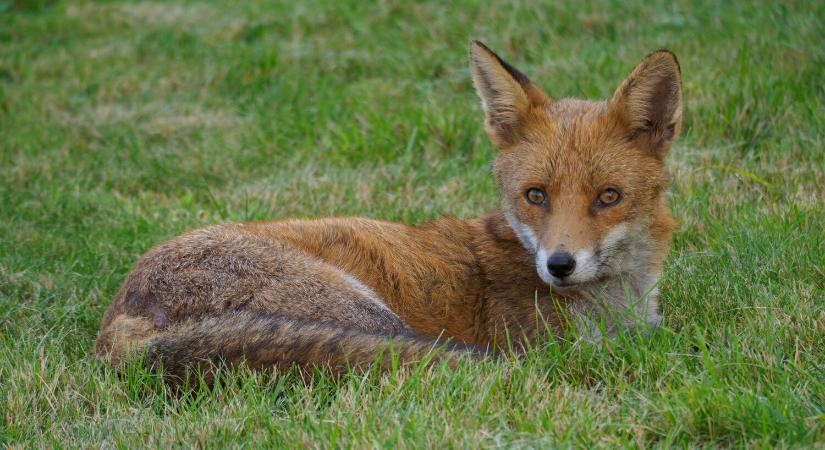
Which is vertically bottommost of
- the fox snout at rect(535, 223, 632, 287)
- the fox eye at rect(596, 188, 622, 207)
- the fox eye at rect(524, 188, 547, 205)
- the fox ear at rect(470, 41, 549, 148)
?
the fox snout at rect(535, 223, 632, 287)

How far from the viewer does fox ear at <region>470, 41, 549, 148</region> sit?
15.4 feet

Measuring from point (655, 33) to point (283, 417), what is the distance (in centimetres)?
599

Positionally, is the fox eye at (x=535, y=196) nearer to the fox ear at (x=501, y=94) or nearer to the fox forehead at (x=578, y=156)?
the fox forehead at (x=578, y=156)

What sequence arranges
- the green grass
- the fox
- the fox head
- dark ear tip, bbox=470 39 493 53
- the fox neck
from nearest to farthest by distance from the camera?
the green grass → the fox → the fox head → the fox neck → dark ear tip, bbox=470 39 493 53

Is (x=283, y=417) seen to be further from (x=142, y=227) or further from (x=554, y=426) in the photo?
(x=142, y=227)

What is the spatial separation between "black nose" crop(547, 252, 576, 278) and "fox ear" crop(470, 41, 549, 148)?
38.7 inches

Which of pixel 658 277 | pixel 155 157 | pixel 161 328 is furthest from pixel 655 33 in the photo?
pixel 161 328

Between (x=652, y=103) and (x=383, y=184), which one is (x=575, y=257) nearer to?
(x=652, y=103)

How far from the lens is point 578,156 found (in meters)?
4.33

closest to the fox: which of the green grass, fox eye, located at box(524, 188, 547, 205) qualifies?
fox eye, located at box(524, 188, 547, 205)

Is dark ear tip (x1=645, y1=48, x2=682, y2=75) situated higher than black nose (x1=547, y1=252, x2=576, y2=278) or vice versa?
dark ear tip (x1=645, y1=48, x2=682, y2=75)

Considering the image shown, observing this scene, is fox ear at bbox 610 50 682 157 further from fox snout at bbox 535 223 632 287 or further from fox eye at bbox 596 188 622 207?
fox snout at bbox 535 223 632 287

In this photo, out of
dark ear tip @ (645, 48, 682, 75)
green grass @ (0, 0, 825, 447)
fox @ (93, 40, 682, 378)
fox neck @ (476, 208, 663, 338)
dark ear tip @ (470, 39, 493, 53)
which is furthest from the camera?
dark ear tip @ (470, 39, 493, 53)

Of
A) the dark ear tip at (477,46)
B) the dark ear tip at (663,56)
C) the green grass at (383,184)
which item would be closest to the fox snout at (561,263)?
the green grass at (383,184)
